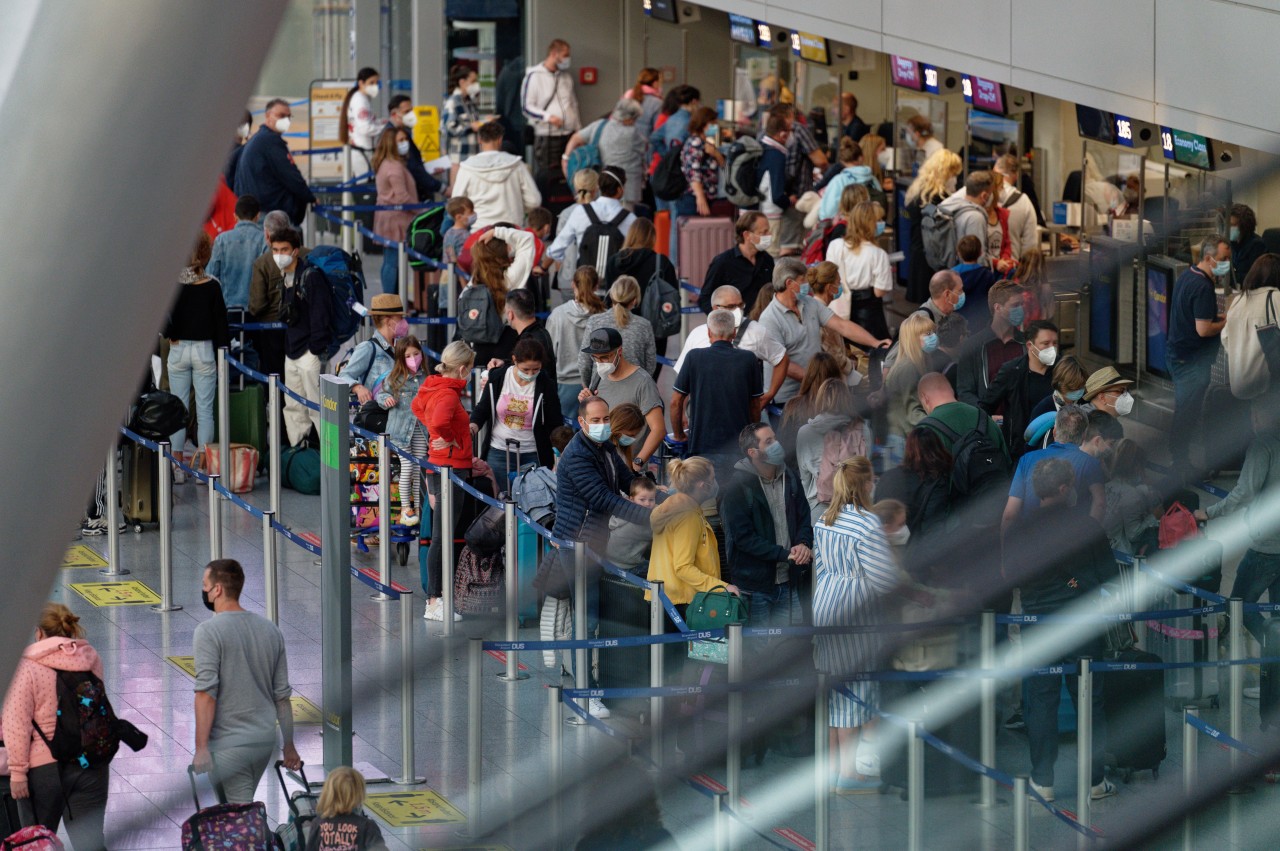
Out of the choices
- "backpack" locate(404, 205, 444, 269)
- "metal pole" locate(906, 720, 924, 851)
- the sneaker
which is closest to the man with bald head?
the sneaker

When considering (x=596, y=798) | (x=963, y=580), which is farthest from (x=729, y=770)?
(x=963, y=580)

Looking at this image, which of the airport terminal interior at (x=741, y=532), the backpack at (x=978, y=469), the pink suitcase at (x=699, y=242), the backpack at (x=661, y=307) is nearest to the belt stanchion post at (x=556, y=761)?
the airport terminal interior at (x=741, y=532)

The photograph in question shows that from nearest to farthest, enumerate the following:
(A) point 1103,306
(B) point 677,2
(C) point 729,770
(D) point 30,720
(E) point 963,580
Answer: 1. (D) point 30,720
2. (C) point 729,770
3. (E) point 963,580
4. (A) point 1103,306
5. (B) point 677,2

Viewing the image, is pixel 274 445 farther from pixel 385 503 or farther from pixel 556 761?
pixel 556 761

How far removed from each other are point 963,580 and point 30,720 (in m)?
4.03

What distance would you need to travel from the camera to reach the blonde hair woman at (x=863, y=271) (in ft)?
40.5

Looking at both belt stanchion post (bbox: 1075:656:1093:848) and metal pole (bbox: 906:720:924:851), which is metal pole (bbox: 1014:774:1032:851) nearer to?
metal pole (bbox: 906:720:924:851)

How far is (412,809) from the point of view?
764 centimetres

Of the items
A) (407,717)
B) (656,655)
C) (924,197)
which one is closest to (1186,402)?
(656,655)

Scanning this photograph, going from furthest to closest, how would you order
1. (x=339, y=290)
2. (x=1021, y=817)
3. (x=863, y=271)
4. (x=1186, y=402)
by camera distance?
(x=339, y=290) → (x=863, y=271) → (x=1186, y=402) → (x=1021, y=817)

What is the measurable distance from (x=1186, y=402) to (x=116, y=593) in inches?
233

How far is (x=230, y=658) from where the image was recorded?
22.9 ft

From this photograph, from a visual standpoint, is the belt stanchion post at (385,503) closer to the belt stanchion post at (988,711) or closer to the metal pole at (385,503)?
the metal pole at (385,503)

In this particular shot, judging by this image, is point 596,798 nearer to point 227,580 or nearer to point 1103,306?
point 227,580
